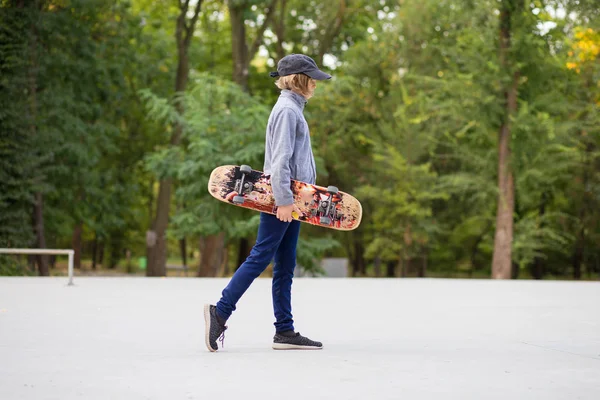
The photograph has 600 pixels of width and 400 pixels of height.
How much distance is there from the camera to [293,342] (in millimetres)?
6465

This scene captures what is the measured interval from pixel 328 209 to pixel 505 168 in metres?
16.7

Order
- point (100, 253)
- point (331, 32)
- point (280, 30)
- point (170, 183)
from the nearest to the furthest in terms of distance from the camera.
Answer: point (170, 183) → point (280, 30) → point (331, 32) → point (100, 253)

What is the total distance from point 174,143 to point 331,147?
19.0 ft

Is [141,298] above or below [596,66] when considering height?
below

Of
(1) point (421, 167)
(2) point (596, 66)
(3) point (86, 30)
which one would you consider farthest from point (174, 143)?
(2) point (596, 66)

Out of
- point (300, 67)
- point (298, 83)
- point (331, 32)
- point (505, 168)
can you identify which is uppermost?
point (331, 32)

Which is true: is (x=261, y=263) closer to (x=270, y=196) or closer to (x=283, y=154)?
(x=270, y=196)

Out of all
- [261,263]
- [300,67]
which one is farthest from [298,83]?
[261,263]

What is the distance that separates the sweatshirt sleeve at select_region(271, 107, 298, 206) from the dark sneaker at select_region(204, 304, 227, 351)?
872 mm

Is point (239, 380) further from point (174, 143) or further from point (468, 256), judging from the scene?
point (468, 256)

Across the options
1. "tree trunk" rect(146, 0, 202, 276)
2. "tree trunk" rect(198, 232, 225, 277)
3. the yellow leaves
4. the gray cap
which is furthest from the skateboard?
"tree trunk" rect(146, 0, 202, 276)

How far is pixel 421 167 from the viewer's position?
99.9 ft

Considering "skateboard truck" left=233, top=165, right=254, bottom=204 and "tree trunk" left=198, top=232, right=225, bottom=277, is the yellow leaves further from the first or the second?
"skateboard truck" left=233, top=165, right=254, bottom=204

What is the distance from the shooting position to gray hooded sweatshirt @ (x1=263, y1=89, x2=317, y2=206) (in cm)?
624
